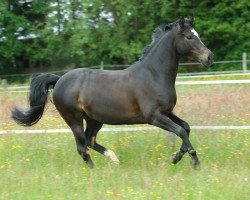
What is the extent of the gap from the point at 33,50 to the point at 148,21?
7572mm

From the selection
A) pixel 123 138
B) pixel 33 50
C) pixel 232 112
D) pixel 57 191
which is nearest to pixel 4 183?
pixel 57 191

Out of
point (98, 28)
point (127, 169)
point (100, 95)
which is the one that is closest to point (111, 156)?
point (127, 169)

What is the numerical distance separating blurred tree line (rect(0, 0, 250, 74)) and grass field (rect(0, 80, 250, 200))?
17.5 meters

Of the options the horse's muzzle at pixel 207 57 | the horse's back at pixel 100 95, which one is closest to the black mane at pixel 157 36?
the horse's back at pixel 100 95

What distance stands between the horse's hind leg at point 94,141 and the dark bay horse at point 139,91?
2cm

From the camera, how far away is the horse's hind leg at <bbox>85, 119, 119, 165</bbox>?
7.91 m

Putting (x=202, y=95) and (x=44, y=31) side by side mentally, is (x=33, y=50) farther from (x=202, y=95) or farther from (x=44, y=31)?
(x=202, y=95)

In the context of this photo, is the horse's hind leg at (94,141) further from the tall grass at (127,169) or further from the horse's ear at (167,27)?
the horse's ear at (167,27)

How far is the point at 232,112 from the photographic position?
1070cm

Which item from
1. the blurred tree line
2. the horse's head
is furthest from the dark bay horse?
the blurred tree line

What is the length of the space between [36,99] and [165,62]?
2302 mm

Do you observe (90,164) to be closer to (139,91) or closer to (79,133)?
(79,133)

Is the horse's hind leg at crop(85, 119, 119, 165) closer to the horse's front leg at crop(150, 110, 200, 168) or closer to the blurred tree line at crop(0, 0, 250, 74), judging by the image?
the horse's front leg at crop(150, 110, 200, 168)

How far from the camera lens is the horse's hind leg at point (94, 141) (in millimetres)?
7906
